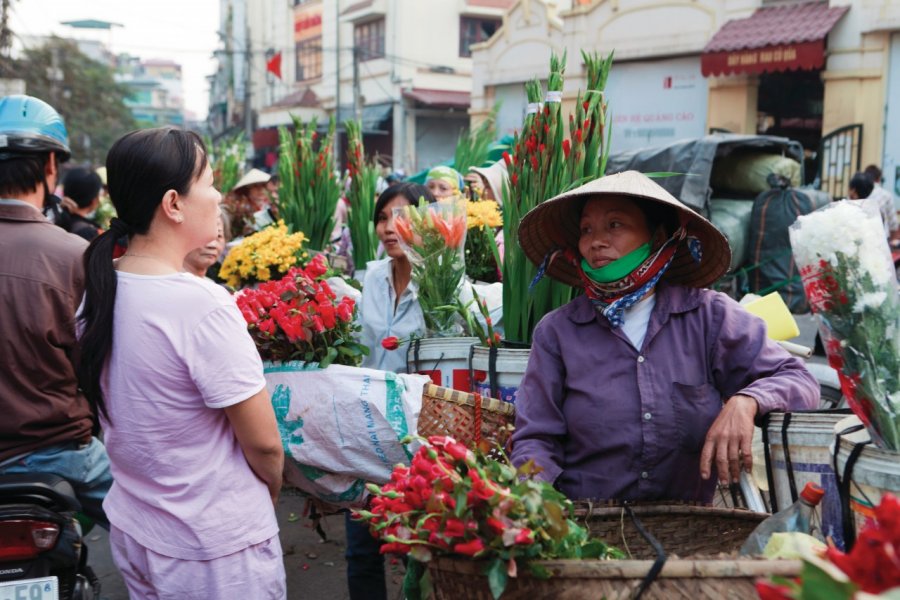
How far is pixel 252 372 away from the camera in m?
2.10

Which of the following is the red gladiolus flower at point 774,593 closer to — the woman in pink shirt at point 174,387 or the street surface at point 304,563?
the woman in pink shirt at point 174,387

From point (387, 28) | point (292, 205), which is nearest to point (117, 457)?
point (292, 205)

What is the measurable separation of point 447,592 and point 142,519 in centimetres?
90

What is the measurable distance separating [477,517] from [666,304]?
1.06 metres

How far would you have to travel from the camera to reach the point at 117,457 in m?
2.16

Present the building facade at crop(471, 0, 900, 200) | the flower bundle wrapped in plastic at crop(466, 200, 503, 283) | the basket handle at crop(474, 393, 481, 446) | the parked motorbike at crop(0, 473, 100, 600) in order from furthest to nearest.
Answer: the building facade at crop(471, 0, 900, 200) < the flower bundle wrapped in plastic at crop(466, 200, 503, 283) < the parked motorbike at crop(0, 473, 100, 600) < the basket handle at crop(474, 393, 481, 446)

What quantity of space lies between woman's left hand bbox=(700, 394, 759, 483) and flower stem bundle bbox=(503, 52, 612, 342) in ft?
3.65

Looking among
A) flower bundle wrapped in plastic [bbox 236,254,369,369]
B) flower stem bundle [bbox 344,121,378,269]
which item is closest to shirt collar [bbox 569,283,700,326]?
flower bundle wrapped in plastic [bbox 236,254,369,369]

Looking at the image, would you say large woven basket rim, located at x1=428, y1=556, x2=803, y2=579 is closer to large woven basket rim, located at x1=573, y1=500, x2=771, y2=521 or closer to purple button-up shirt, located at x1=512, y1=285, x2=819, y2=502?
large woven basket rim, located at x1=573, y1=500, x2=771, y2=521

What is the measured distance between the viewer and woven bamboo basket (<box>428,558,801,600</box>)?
1.48 metres

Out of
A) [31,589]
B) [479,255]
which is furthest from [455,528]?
[479,255]

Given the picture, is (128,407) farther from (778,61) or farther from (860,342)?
(778,61)

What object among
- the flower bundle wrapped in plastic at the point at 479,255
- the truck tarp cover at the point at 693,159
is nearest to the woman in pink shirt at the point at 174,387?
the flower bundle wrapped in plastic at the point at 479,255

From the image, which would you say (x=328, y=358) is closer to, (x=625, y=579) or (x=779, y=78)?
(x=625, y=579)
